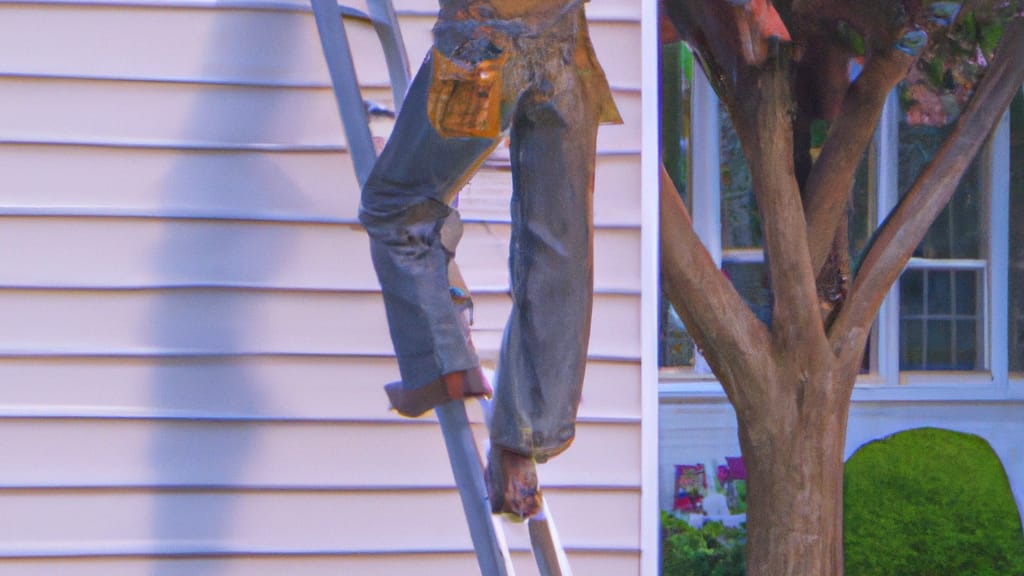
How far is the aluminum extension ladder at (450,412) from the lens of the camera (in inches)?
65.7

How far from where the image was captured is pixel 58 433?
2479 mm

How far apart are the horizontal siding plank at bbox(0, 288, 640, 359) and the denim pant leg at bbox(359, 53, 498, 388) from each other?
81 centimetres

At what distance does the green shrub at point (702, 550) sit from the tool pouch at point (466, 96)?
13.6 feet

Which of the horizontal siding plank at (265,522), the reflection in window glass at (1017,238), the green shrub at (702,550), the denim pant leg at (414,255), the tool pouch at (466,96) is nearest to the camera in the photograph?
the tool pouch at (466,96)

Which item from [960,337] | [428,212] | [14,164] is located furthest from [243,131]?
[960,337]

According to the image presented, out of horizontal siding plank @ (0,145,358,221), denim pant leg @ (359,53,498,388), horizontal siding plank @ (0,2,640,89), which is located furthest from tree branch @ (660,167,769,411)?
denim pant leg @ (359,53,498,388)

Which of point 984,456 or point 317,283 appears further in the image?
point 984,456

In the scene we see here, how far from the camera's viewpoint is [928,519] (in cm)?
504

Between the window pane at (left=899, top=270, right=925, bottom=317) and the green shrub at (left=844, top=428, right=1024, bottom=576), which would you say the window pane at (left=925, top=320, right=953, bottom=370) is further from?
the green shrub at (left=844, top=428, right=1024, bottom=576)

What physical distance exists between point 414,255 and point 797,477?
9.21 feet

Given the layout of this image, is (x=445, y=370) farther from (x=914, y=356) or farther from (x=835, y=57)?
(x=914, y=356)

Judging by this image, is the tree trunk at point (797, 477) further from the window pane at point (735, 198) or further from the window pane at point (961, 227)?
the window pane at point (961, 227)

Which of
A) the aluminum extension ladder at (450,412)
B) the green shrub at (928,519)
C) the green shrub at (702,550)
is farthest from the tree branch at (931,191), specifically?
the aluminum extension ladder at (450,412)

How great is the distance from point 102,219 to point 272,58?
589mm
